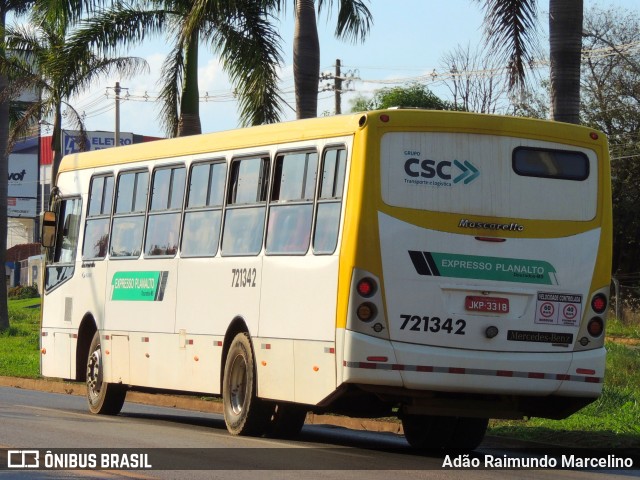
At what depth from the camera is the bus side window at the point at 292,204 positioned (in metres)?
13.6

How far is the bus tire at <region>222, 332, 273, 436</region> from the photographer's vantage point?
14.4 m

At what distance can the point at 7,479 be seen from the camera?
10.3 m

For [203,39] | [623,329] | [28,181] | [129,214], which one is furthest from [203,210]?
[28,181]

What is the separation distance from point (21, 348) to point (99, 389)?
1961 centimetres

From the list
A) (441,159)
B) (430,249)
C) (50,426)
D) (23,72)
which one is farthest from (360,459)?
(23,72)

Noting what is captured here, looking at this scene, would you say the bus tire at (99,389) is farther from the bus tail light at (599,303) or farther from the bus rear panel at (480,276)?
the bus tail light at (599,303)

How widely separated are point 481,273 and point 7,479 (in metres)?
4.84

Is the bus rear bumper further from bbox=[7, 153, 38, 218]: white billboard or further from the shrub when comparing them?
bbox=[7, 153, 38, 218]: white billboard

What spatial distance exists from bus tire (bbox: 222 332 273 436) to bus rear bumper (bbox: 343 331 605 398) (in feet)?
7.45

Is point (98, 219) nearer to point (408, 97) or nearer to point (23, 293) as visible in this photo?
point (408, 97)

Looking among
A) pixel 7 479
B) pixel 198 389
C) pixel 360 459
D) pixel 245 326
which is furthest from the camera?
pixel 198 389

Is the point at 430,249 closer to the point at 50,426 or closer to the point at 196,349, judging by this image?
the point at 196,349

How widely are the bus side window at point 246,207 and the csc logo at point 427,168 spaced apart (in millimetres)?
2285

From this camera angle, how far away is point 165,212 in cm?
1669
